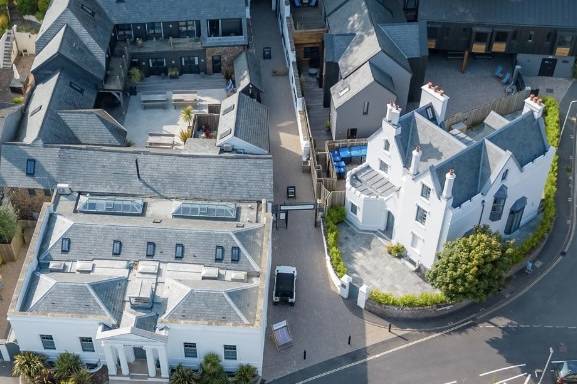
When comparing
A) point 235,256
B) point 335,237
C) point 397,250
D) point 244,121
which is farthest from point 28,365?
point 397,250

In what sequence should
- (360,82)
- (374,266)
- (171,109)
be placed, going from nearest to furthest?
(374,266) → (360,82) → (171,109)

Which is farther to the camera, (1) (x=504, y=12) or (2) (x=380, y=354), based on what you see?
(1) (x=504, y=12)

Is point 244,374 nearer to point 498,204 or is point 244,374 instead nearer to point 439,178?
point 439,178

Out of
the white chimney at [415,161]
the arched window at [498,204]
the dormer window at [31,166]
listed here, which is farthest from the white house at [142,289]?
the arched window at [498,204]

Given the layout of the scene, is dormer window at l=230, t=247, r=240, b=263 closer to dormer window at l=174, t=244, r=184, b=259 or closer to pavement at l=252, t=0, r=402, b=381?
dormer window at l=174, t=244, r=184, b=259

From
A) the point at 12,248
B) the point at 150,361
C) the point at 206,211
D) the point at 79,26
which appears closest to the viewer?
the point at 150,361
